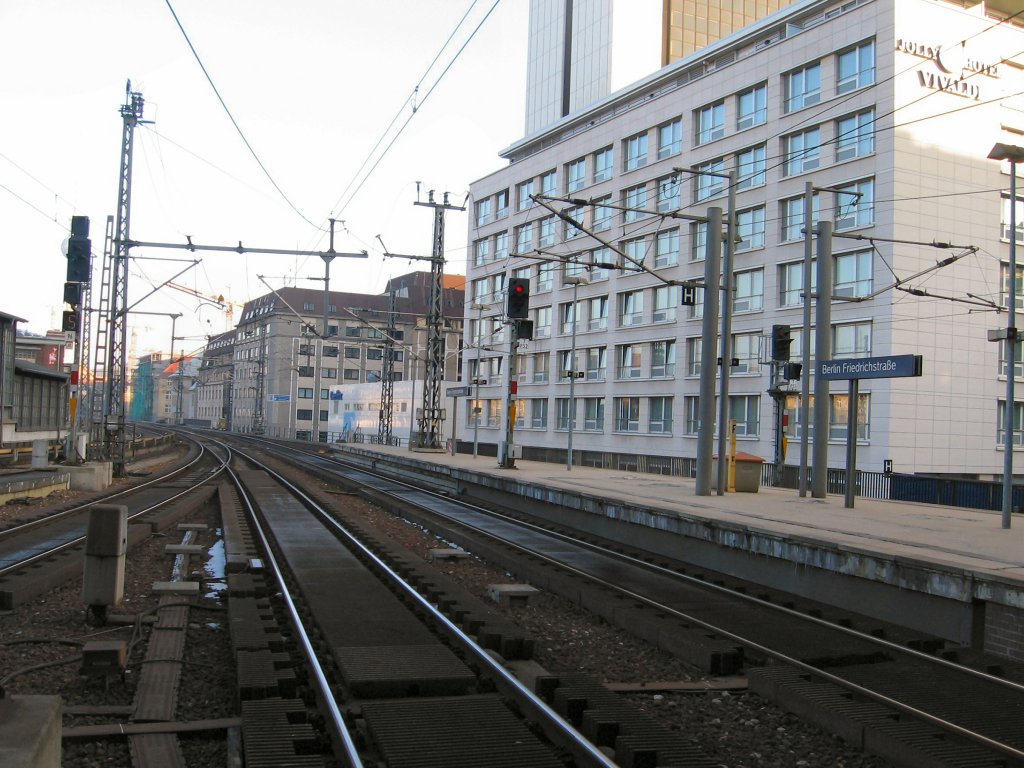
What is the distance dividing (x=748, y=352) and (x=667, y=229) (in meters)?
8.32

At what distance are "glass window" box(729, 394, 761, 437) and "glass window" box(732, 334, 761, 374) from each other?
1.17 meters

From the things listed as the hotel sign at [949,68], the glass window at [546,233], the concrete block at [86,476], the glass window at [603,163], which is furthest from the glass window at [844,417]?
the concrete block at [86,476]

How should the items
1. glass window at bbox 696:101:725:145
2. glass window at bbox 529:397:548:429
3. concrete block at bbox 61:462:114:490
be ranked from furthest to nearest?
1. glass window at bbox 529:397:548:429
2. glass window at bbox 696:101:725:145
3. concrete block at bbox 61:462:114:490

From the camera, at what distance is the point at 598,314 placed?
51.5 metres

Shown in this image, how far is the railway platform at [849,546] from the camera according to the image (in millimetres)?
10219

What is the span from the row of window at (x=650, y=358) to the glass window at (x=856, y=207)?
159 inches

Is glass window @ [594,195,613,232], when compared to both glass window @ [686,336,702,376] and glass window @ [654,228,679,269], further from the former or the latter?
glass window @ [686,336,702,376]

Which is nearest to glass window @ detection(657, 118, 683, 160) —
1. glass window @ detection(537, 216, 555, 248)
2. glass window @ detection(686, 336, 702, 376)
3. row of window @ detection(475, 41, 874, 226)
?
row of window @ detection(475, 41, 874, 226)

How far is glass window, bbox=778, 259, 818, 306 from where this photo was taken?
3888cm

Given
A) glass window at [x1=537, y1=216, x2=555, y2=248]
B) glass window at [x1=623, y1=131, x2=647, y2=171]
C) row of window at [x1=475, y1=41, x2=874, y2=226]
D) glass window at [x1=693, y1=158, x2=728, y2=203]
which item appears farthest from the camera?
glass window at [x1=537, y1=216, x2=555, y2=248]

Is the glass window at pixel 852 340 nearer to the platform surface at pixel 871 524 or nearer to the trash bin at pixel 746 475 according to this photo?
the platform surface at pixel 871 524

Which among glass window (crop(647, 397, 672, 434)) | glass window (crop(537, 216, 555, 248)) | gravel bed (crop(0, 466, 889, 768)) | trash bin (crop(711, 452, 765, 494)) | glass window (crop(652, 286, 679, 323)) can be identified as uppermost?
glass window (crop(537, 216, 555, 248))

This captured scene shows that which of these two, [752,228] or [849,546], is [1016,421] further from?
[849,546]

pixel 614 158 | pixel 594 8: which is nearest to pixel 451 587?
pixel 614 158
